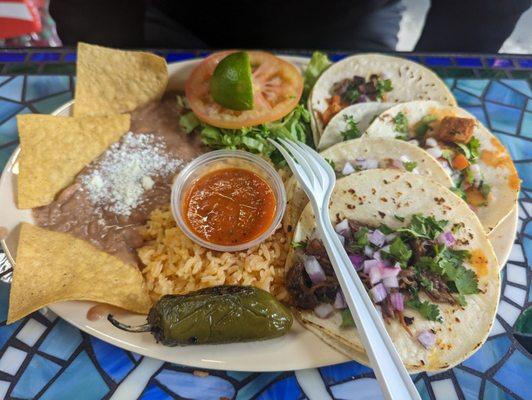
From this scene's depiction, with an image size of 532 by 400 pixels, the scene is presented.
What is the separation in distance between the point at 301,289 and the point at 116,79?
1.79m

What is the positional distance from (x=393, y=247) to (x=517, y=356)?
90 cm

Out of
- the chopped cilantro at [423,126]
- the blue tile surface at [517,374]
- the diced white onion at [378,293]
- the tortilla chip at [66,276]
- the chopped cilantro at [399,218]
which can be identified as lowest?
the blue tile surface at [517,374]

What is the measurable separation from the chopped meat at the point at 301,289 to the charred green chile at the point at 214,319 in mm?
103

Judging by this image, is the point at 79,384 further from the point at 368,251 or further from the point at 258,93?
the point at 258,93

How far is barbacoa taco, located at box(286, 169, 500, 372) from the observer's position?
211 cm

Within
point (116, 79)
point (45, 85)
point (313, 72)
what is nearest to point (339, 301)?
point (313, 72)

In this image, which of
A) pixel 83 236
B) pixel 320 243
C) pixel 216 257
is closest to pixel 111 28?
pixel 83 236

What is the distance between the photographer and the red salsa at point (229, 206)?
2.50 m

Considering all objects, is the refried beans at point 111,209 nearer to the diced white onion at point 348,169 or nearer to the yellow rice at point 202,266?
the yellow rice at point 202,266

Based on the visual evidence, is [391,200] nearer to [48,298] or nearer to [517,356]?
[517,356]

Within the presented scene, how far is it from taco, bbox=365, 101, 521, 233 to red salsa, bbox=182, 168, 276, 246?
0.69 m

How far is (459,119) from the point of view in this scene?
2.72 m

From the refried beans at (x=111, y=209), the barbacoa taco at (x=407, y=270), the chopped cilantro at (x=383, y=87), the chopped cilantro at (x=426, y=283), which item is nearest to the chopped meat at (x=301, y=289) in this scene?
the barbacoa taco at (x=407, y=270)

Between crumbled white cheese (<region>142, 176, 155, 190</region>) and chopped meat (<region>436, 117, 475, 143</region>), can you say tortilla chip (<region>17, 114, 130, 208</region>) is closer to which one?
crumbled white cheese (<region>142, 176, 155, 190</region>)
